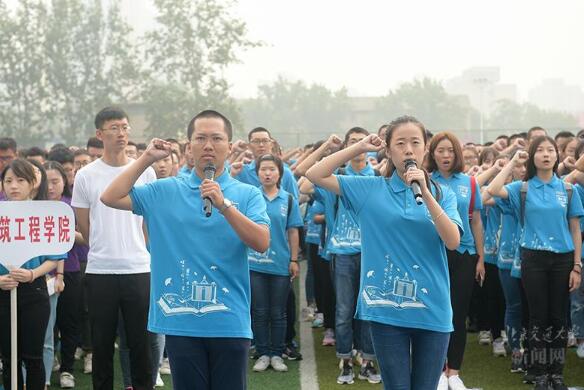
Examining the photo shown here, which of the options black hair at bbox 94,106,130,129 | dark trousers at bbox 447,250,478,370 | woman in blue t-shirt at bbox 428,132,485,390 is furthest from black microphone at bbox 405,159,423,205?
dark trousers at bbox 447,250,478,370

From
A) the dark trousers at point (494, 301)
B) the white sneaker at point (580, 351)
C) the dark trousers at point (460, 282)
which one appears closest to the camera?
the dark trousers at point (460, 282)

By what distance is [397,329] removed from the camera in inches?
181

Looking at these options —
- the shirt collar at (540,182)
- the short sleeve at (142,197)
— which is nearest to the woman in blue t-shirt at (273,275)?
the shirt collar at (540,182)

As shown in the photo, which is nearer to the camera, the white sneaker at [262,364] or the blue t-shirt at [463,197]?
the blue t-shirt at [463,197]

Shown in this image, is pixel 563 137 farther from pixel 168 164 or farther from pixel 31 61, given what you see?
pixel 31 61

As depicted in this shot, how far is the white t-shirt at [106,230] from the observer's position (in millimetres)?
5980

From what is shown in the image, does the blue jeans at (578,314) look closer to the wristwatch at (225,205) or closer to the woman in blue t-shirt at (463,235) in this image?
the woman in blue t-shirt at (463,235)

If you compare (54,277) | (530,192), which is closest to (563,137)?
(530,192)

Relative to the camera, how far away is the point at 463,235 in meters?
7.08

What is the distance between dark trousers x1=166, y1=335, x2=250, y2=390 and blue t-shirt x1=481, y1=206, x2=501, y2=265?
538 centimetres

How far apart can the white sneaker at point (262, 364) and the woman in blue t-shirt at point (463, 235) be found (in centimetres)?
175

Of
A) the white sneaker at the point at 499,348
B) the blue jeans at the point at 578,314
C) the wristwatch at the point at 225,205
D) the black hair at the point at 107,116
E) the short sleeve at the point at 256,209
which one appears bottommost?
the white sneaker at the point at 499,348

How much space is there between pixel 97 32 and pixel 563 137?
3801cm

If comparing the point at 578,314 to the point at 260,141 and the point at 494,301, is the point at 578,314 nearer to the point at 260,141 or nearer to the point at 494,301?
the point at 494,301
